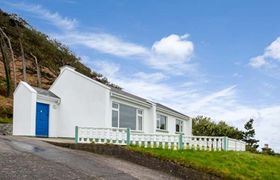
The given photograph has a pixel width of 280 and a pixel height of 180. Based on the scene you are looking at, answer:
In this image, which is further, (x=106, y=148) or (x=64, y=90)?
(x=64, y=90)

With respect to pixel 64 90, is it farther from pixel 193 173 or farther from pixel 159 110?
pixel 193 173

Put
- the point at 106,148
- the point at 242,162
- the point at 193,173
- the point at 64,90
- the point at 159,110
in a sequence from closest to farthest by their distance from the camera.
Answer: the point at 193,173 < the point at 106,148 < the point at 242,162 < the point at 64,90 < the point at 159,110

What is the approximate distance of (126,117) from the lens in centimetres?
2739

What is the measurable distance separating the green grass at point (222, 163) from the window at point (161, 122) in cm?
1106

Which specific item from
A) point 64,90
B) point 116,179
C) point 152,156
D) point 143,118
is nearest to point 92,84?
point 64,90

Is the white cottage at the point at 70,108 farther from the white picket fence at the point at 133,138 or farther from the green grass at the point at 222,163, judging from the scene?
the green grass at the point at 222,163

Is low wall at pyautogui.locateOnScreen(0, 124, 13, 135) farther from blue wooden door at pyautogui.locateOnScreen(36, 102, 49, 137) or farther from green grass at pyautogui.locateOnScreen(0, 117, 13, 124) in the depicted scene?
blue wooden door at pyautogui.locateOnScreen(36, 102, 49, 137)

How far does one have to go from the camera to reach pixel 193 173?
16.6 m

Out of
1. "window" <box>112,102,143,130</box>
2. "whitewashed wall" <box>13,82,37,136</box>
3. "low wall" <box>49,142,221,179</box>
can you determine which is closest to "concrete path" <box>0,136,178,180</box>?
"low wall" <box>49,142,221,179</box>

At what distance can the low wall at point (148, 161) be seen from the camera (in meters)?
16.6

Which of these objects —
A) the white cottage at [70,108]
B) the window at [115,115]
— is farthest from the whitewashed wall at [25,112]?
the window at [115,115]

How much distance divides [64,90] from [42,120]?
260 cm

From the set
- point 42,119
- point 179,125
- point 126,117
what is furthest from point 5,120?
point 179,125

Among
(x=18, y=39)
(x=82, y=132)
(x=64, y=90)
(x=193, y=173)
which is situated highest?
(x=18, y=39)
